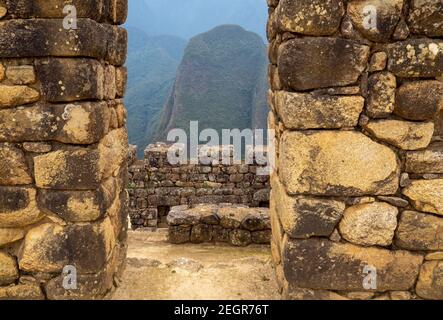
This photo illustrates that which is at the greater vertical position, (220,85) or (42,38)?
(220,85)

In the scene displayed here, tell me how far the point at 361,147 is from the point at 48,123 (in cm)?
240

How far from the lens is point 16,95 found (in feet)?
9.62

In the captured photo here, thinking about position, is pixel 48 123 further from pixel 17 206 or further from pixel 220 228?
pixel 220 228

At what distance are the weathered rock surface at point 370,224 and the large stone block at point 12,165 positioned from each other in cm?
254

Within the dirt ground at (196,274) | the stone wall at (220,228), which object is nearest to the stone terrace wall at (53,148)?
the dirt ground at (196,274)

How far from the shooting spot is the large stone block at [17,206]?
3.05 meters

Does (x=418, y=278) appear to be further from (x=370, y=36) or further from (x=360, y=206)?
(x=370, y=36)

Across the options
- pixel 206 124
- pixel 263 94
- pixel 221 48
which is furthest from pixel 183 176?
pixel 221 48

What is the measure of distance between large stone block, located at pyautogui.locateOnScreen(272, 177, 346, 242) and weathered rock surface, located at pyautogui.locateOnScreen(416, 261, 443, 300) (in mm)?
801

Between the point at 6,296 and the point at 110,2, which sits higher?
the point at 110,2

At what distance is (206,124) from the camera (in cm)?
3619

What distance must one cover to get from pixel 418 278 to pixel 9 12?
375 cm

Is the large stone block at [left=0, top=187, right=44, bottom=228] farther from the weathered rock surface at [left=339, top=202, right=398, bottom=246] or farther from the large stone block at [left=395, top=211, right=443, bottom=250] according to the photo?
the large stone block at [left=395, top=211, right=443, bottom=250]

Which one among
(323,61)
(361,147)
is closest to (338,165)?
(361,147)
